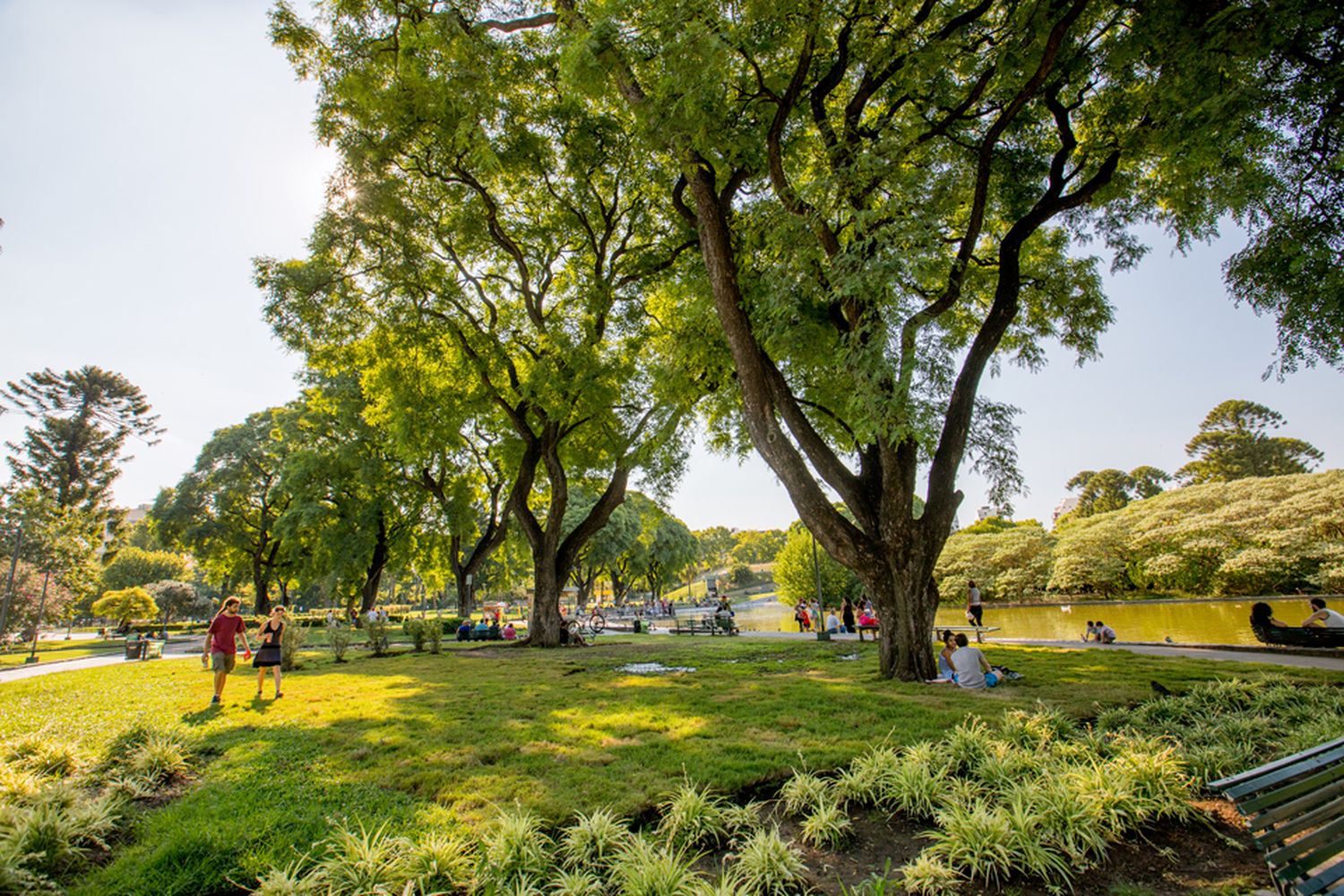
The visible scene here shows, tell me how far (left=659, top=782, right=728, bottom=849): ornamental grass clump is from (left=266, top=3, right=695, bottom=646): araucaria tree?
9.50 meters

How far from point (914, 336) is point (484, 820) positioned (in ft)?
26.1

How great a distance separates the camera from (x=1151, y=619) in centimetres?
2392

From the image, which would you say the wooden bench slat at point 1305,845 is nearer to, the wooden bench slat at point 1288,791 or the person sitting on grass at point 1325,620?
the wooden bench slat at point 1288,791

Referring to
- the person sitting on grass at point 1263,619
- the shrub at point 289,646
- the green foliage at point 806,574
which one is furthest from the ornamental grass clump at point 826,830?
the green foliage at point 806,574

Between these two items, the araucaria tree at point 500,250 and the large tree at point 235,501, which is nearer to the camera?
the araucaria tree at point 500,250

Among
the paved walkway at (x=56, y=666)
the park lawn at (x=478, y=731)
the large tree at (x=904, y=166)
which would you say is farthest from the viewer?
the paved walkway at (x=56, y=666)

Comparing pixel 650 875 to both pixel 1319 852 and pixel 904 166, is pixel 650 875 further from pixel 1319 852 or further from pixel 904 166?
pixel 904 166

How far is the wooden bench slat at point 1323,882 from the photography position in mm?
2164

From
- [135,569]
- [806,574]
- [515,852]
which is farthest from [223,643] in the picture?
[135,569]

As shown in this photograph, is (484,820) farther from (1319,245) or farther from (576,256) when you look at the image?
(576,256)

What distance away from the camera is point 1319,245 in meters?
7.38

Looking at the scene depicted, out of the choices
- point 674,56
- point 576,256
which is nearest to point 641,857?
point 674,56

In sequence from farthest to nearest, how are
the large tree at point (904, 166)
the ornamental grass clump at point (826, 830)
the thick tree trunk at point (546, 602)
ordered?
1. the thick tree trunk at point (546, 602)
2. the large tree at point (904, 166)
3. the ornamental grass clump at point (826, 830)

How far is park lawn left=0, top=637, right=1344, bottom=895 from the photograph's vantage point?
12.5 ft
